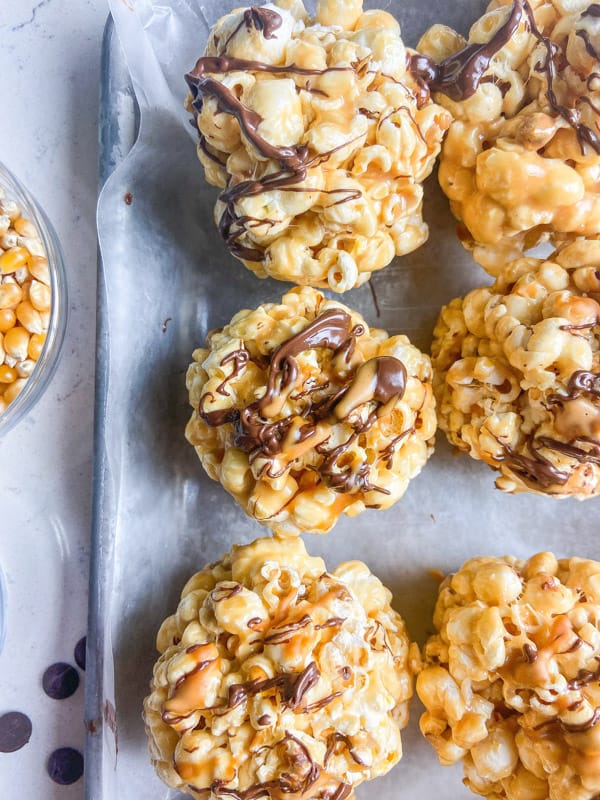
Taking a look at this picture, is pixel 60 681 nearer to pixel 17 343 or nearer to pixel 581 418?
pixel 17 343

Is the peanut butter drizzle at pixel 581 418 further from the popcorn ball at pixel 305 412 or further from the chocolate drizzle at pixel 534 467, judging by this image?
the popcorn ball at pixel 305 412

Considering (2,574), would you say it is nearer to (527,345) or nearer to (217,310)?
(217,310)

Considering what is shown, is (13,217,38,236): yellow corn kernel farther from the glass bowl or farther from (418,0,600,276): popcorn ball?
(418,0,600,276): popcorn ball

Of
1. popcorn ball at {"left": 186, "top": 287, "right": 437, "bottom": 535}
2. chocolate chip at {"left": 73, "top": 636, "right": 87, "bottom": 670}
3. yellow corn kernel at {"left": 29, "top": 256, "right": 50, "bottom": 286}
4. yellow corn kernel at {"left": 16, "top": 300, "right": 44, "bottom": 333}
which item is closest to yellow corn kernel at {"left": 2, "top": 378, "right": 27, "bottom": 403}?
yellow corn kernel at {"left": 16, "top": 300, "right": 44, "bottom": 333}

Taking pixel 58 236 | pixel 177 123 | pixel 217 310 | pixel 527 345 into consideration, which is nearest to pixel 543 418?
pixel 527 345

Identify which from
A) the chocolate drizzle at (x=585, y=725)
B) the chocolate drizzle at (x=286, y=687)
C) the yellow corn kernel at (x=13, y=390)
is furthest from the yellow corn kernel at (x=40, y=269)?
the chocolate drizzle at (x=585, y=725)

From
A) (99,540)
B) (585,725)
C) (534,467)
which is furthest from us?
(99,540)

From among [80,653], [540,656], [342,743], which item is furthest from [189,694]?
[540,656]
